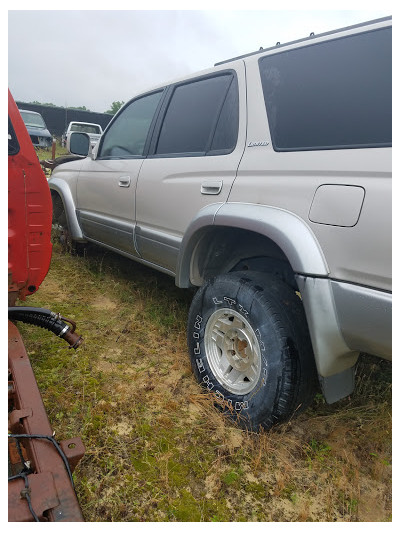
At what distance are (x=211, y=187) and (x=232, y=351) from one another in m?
0.96

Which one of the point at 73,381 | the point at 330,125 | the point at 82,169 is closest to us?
the point at 330,125

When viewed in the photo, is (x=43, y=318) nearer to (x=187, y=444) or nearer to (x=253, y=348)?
(x=187, y=444)

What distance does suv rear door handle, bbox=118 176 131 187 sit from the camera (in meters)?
3.10

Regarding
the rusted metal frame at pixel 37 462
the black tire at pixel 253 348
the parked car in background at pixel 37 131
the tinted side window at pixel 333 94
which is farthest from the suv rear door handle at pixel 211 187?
the parked car in background at pixel 37 131

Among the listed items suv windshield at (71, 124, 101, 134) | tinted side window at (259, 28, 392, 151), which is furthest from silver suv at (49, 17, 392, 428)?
suv windshield at (71, 124, 101, 134)

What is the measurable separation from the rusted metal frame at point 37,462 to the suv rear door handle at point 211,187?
136 cm

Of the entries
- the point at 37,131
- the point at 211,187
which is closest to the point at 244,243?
the point at 211,187

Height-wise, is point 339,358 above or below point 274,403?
above

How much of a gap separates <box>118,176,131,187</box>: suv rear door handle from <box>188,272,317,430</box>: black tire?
1.31 metres

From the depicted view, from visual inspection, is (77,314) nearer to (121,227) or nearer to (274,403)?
(121,227)

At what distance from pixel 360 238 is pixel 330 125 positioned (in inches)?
22.3

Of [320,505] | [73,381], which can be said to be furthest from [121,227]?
[320,505]

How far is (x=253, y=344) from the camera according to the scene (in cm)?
200

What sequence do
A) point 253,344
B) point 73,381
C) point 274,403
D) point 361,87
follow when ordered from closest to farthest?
point 361,87, point 274,403, point 253,344, point 73,381
